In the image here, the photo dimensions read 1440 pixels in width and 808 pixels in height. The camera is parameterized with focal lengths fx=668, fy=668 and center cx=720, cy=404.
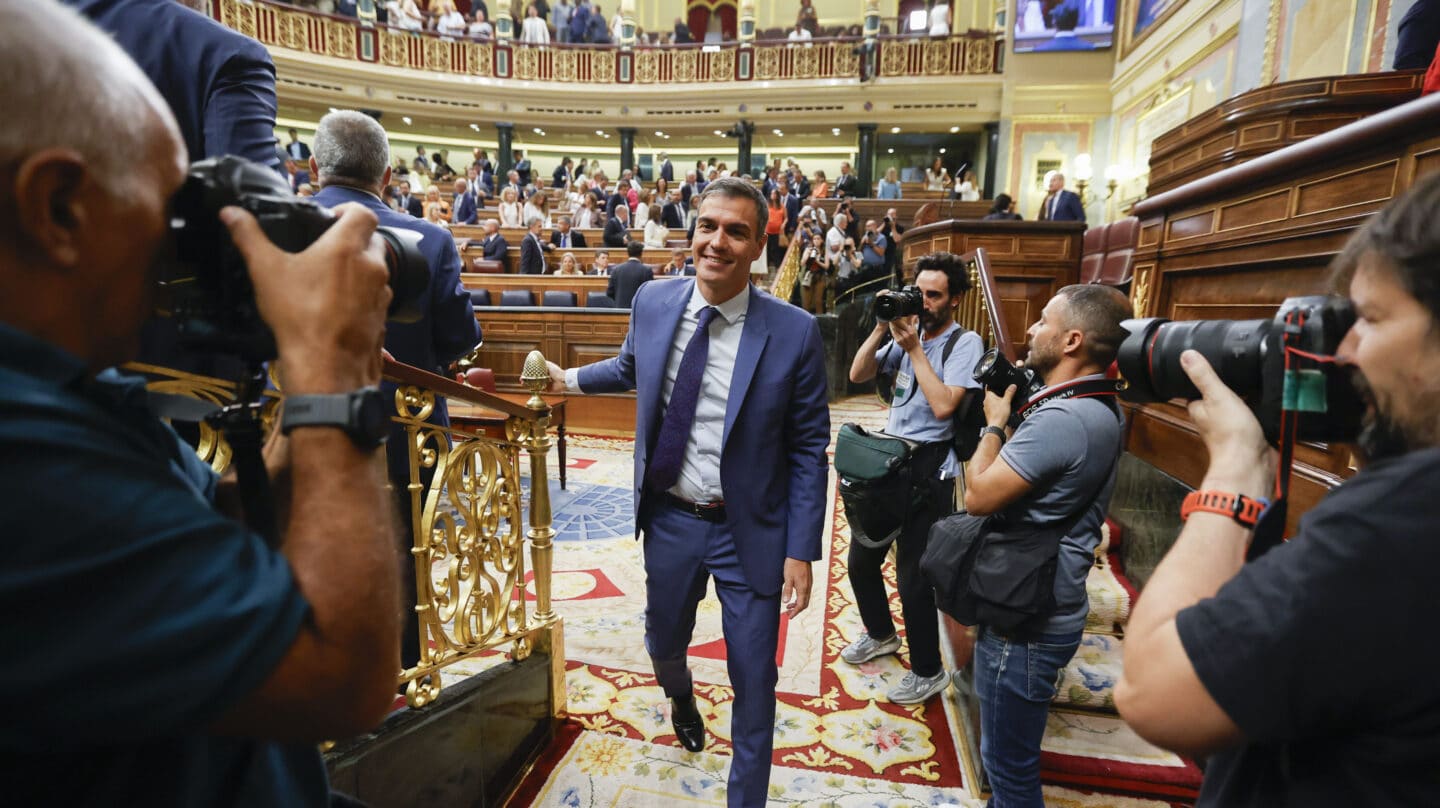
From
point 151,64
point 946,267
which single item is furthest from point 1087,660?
point 151,64

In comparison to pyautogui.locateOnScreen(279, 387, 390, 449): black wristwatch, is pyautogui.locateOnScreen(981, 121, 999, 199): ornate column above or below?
above

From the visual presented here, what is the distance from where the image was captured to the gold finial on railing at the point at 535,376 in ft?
5.84

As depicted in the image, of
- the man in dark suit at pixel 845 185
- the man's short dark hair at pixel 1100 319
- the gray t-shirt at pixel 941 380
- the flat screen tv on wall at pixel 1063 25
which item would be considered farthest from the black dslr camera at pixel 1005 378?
the flat screen tv on wall at pixel 1063 25

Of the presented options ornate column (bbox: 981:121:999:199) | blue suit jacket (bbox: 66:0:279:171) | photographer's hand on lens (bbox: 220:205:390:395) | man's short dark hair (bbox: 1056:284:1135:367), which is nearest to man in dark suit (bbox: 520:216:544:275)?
blue suit jacket (bbox: 66:0:279:171)

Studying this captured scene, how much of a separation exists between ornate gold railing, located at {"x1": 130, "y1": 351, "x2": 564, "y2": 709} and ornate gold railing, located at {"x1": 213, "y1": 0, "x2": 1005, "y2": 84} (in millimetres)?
14491

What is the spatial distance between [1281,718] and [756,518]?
1152 millimetres

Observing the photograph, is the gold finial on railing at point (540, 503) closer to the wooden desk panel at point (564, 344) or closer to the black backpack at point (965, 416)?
the black backpack at point (965, 416)

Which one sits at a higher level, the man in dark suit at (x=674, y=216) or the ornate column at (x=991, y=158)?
the ornate column at (x=991, y=158)

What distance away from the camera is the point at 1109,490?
152cm

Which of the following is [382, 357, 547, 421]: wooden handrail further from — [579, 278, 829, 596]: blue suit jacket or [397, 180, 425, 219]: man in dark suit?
[397, 180, 425, 219]: man in dark suit

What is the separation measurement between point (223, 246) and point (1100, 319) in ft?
4.81

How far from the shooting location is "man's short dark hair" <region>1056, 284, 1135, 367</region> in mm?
1387

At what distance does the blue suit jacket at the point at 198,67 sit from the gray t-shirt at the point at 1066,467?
1.46m

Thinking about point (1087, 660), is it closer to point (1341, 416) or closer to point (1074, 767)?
point (1074, 767)
